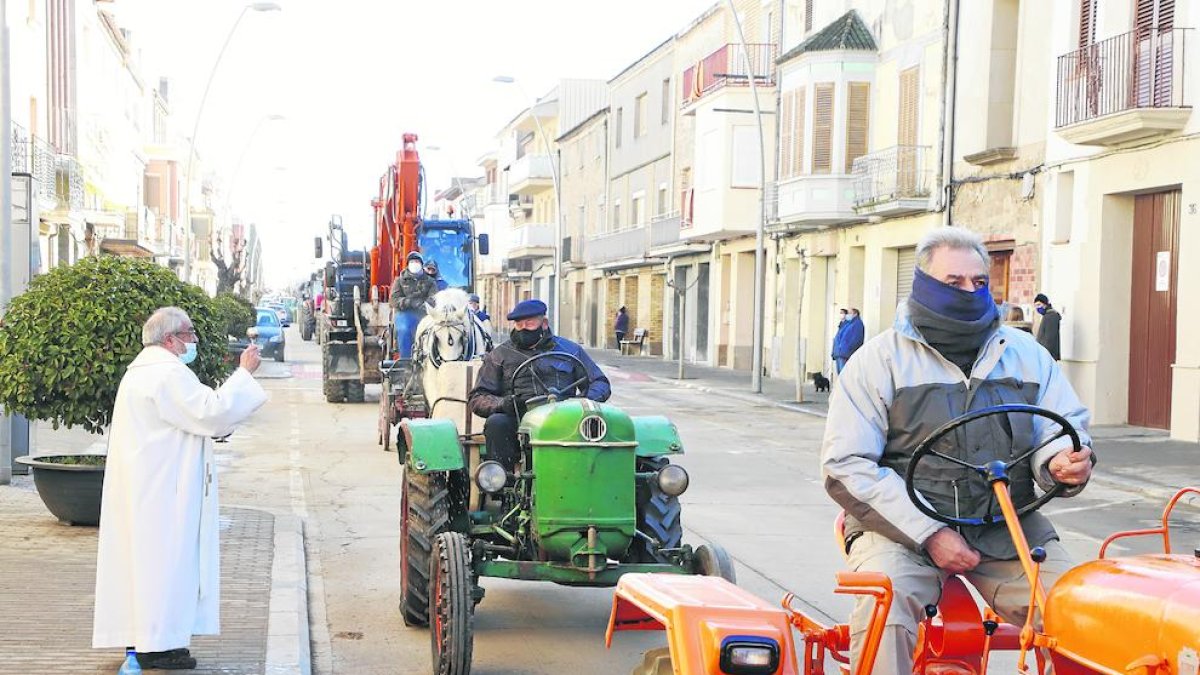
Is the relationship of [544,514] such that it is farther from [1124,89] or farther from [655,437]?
[1124,89]

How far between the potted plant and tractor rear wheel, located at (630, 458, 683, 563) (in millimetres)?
4517

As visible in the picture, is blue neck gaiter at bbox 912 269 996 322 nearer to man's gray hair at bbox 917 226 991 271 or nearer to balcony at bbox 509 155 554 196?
man's gray hair at bbox 917 226 991 271

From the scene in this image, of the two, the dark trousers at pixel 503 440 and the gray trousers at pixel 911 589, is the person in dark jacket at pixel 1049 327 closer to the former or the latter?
the dark trousers at pixel 503 440

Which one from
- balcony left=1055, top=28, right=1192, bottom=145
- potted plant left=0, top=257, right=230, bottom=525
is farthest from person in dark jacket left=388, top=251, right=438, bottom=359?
balcony left=1055, top=28, right=1192, bottom=145

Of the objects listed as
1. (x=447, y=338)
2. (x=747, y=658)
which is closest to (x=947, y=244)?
(x=747, y=658)

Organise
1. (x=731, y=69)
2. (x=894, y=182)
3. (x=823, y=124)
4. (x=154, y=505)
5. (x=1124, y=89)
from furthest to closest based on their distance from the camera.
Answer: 1. (x=731, y=69)
2. (x=823, y=124)
3. (x=894, y=182)
4. (x=1124, y=89)
5. (x=154, y=505)

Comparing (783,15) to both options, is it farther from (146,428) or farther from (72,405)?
(146,428)

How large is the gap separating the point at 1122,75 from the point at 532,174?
1932 inches

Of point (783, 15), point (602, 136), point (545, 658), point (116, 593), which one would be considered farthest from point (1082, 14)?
point (602, 136)

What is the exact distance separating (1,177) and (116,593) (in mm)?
7648

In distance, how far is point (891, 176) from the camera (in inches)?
1129

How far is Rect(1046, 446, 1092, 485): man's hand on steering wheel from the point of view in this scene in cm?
386

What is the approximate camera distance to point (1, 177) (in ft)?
40.9

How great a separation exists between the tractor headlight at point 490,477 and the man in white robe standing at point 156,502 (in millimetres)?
1260
